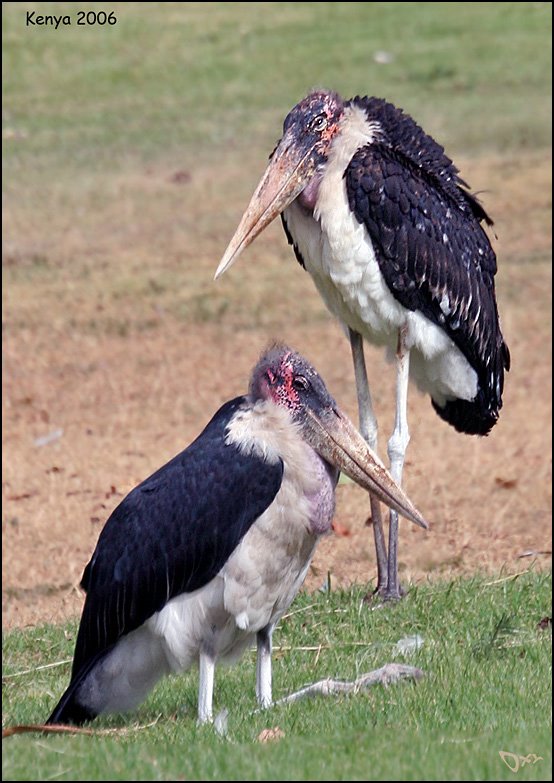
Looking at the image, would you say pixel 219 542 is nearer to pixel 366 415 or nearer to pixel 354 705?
pixel 354 705

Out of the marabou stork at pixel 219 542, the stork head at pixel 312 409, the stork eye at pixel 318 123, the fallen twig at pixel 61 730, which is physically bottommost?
the fallen twig at pixel 61 730

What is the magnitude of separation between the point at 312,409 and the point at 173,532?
64 cm

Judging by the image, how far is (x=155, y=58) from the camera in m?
23.3

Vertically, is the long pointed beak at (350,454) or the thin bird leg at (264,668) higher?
the long pointed beak at (350,454)

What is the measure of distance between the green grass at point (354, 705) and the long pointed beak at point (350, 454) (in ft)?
2.15

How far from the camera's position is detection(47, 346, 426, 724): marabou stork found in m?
5.30

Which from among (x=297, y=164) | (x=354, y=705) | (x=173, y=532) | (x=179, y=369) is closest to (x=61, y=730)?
(x=173, y=532)

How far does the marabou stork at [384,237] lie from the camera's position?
692cm

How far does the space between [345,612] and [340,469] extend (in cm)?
154

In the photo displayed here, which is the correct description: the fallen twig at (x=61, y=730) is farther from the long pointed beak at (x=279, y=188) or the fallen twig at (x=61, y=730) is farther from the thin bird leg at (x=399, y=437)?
the long pointed beak at (x=279, y=188)

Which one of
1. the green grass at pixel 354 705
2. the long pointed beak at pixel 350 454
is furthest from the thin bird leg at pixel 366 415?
the long pointed beak at pixel 350 454

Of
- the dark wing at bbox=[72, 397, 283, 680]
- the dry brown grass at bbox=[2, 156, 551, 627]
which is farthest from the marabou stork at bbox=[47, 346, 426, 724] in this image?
the dry brown grass at bbox=[2, 156, 551, 627]

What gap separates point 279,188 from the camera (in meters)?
6.97

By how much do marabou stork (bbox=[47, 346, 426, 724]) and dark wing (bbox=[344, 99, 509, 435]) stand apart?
1.54 metres
